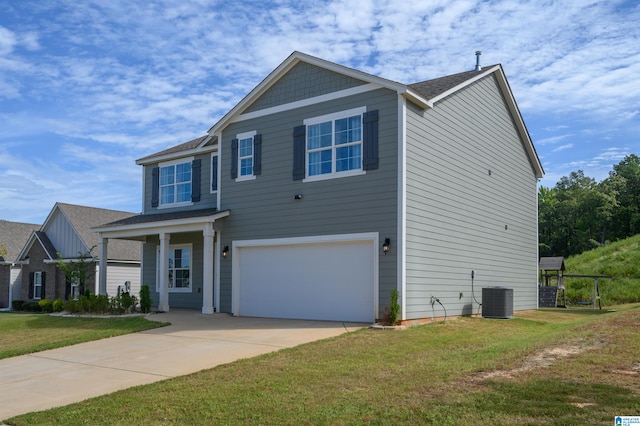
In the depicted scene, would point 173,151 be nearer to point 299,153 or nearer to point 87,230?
point 299,153

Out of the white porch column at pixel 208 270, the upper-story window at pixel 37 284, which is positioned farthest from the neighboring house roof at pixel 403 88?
the upper-story window at pixel 37 284

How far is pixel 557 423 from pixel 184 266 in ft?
55.9

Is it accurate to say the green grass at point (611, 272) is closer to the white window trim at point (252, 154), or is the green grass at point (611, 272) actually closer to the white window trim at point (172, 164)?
the white window trim at point (252, 154)

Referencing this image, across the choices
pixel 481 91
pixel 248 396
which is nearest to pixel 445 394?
pixel 248 396

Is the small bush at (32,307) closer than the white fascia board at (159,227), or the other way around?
the white fascia board at (159,227)

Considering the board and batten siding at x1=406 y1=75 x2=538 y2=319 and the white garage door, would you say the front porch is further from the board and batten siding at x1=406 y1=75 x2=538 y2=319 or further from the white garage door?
the board and batten siding at x1=406 y1=75 x2=538 y2=319

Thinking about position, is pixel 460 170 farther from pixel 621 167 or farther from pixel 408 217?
pixel 621 167

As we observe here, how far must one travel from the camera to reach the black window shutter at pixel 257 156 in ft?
58.1

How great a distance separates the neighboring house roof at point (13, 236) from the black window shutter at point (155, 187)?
15793 millimetres

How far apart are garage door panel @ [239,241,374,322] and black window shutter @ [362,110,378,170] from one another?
79.9 inches

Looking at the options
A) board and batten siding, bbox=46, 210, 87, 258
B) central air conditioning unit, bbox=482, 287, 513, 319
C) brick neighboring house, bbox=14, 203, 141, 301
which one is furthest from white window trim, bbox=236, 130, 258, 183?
board and batten siding, bbox=46, 210, 87, 258

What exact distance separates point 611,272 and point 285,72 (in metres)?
24.4

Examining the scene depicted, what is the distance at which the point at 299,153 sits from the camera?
16.8m

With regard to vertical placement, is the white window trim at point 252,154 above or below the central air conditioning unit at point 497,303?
above
